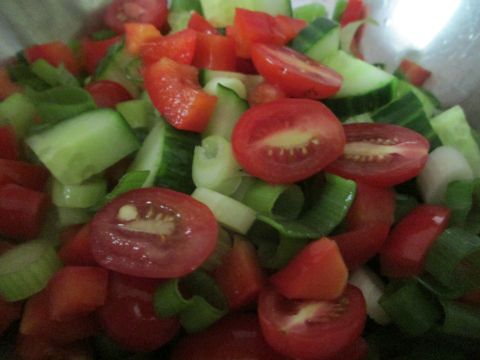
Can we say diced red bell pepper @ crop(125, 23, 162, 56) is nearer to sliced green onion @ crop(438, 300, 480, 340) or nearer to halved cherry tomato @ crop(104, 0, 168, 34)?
halved cherry tomato @ crop(104, 0, 168, 34)

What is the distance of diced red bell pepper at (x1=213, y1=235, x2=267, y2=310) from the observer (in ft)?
3.79

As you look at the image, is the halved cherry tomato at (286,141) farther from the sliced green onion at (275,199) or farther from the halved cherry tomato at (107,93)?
the halved cherry tomato at (107,93)

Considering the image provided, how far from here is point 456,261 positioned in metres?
1.10

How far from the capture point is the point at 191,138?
4.47 ft

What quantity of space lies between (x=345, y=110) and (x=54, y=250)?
51.1 inches

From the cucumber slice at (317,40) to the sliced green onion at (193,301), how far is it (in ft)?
3.80

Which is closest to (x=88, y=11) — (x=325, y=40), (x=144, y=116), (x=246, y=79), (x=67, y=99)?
(x=67, y=99)

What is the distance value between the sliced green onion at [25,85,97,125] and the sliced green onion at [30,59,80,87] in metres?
0.23

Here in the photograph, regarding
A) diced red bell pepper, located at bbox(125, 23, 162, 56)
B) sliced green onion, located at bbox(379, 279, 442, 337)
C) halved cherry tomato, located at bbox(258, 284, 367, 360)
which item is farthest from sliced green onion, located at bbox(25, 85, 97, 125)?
sliced green onion, located at bbox(379, 279, 442, 337)

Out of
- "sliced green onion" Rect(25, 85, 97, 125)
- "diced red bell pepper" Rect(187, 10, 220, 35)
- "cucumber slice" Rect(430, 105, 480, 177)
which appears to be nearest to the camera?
"sliced green onion" Rect(25, 85, 97, 125)

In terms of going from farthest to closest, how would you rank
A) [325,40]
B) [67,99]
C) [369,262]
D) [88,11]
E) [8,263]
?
[88,11] → [325,40] → [67,99] → [369,262] → [8,263]

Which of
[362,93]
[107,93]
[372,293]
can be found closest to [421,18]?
[362,93]

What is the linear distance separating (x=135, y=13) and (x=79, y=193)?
53.9 inches

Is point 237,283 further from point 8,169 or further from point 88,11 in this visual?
point 88,11
